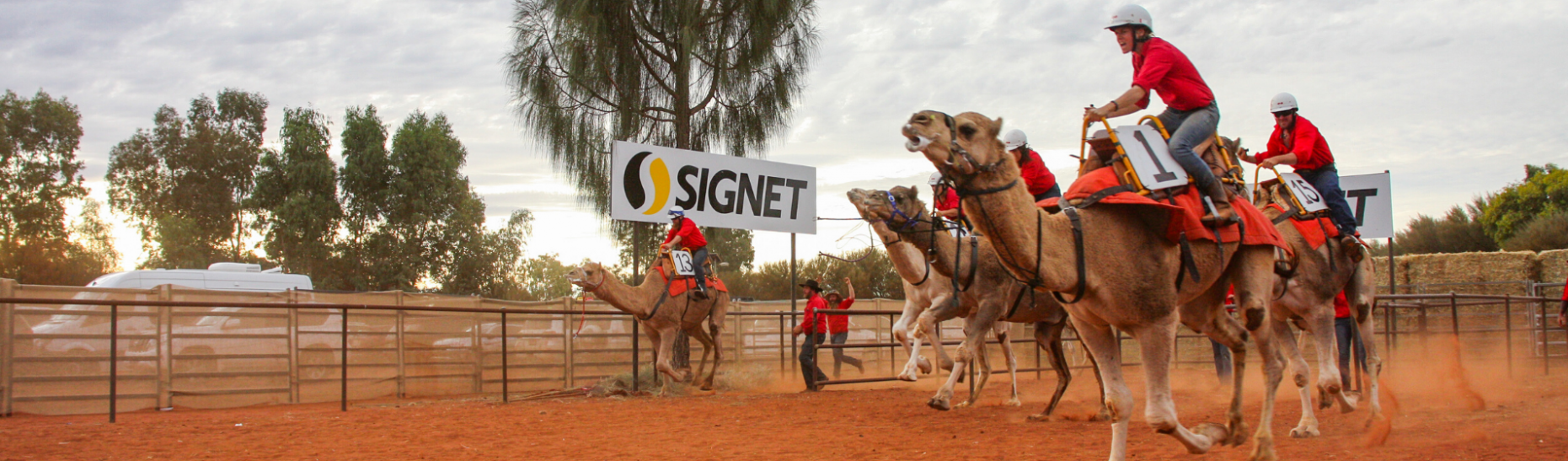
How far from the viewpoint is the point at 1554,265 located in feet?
61.8

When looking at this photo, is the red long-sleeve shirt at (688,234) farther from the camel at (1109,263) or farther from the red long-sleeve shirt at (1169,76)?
the camel at (1109,263)

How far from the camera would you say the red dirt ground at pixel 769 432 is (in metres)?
6.32

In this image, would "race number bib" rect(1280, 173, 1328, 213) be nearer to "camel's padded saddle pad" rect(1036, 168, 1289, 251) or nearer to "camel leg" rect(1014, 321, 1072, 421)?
"camel's padded saddle pad" rect(1036, 168, 1289, 251)

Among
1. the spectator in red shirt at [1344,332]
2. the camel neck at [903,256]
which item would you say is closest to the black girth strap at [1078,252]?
the camel neck at [903,256]

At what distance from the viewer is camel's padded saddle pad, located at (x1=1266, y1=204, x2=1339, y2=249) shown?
7078 mm

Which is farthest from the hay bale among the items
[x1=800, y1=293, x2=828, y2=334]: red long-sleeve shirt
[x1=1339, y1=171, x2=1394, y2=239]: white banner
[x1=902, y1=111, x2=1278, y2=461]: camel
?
[x1=902, y1=111, x2=1278, y2=461]: camel

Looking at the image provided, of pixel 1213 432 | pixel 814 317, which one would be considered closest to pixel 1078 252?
pixel 1213 432

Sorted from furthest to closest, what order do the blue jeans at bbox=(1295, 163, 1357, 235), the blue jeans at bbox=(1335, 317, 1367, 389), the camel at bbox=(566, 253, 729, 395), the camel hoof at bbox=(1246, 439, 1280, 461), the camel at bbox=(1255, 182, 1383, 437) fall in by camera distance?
the camel at bbox=(566, 253, 729, 395)
the blue jeans at bbox=(1335, 317, 1367, 389)
the blue jeans at bbox=(1295, 163, 1357, 235)
the camel at bbox=(1255, 182, 1383, 437)
the camel hoof at bbox=(1246, 439, 1280, 461)

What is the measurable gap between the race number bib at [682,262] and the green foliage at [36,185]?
3343cm

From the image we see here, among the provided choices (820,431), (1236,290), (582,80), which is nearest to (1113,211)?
(1236,290)

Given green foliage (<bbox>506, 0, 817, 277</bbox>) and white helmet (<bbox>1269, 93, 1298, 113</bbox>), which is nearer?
white helmet (<bbox>1269, 93, 1298, 113</bbox>)

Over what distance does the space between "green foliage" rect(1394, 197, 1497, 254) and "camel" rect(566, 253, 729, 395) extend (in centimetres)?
2897

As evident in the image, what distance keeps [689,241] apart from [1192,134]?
8529mm

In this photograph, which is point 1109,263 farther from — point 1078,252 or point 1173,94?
point 1173,94
